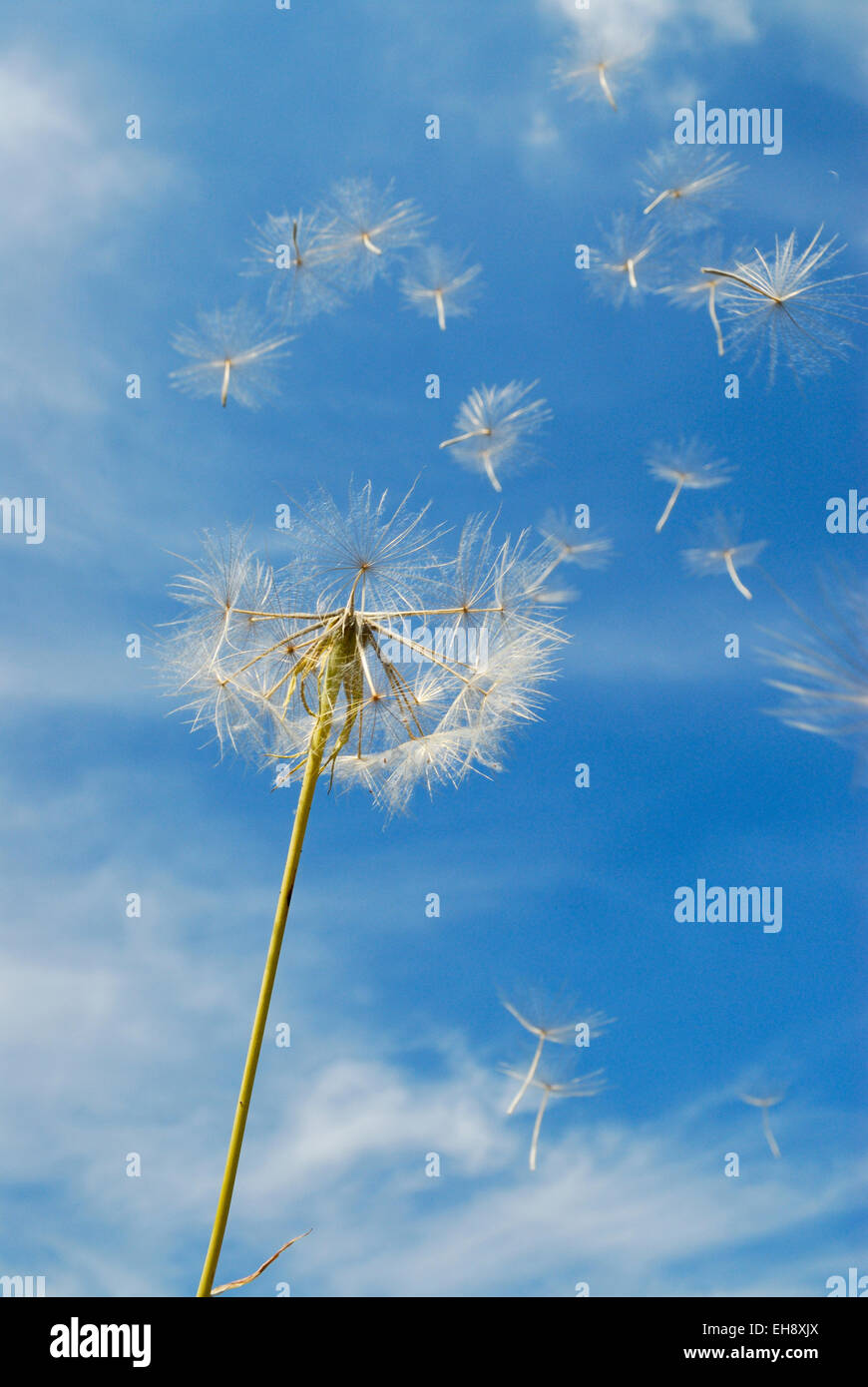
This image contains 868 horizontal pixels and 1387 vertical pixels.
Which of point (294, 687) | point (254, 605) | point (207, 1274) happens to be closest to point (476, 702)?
point (294, 687)

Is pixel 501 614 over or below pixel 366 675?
over

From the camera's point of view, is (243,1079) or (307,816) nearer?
(243,1079)
